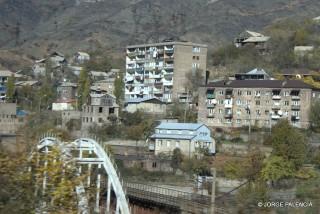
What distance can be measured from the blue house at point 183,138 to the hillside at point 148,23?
56.7 metres

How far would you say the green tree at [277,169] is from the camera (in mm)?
38375

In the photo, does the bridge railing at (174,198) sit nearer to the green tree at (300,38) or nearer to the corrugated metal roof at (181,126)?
the corrugated metal roof at (181,126)

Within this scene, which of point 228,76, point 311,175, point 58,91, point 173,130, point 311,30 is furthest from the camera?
point 311,30

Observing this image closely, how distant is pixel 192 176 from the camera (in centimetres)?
4103

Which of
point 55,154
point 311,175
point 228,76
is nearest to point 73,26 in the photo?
point 228,76

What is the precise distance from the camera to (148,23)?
140500 mm

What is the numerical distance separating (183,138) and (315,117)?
8.41 meters

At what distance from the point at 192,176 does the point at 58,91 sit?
2882 centimetres

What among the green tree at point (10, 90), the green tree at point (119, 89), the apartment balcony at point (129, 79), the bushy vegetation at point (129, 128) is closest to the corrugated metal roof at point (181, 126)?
the bushy vegetation at point (129, 128)

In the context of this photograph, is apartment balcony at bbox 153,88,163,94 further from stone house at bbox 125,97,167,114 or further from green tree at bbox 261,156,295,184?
green tree at bbox 261,156,295,184

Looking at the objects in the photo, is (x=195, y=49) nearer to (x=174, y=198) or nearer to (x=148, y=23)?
(x=174, y=198)

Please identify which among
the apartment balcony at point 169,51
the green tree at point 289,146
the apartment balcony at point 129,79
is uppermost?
the apartment balcony at point 169,51

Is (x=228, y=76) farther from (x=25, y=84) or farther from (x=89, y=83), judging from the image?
(x=25, y=84)

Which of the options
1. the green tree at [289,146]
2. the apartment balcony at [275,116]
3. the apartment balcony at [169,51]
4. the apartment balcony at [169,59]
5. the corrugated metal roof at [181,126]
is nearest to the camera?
the green tree at [289,146]
